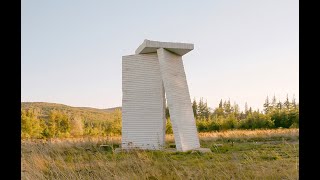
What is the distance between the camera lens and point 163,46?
1252cm

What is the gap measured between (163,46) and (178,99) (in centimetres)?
185

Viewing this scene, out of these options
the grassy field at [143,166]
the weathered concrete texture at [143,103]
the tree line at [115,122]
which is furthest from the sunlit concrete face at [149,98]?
the tree line at [115,122]

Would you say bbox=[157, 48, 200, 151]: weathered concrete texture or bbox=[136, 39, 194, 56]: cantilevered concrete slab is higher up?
bbox=[136, 39, 194, 56]: cantilevered concrete slab

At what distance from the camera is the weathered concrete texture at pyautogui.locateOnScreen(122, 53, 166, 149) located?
1312cm

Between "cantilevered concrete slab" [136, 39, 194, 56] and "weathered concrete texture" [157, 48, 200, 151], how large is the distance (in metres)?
0.17

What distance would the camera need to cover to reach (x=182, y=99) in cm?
1326

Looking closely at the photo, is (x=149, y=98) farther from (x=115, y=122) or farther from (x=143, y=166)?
(x=115, y=122)

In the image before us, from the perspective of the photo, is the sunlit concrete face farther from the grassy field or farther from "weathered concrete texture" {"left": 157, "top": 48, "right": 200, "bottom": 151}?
the grassy field

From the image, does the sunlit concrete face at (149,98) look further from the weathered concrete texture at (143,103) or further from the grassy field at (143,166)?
the grassy field at (143,166)

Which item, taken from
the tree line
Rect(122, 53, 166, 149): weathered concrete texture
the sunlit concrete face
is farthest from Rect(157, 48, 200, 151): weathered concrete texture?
the tree line
